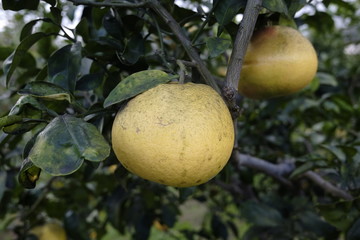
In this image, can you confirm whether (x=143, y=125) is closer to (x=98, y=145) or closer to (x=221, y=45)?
(x=98, y=145)

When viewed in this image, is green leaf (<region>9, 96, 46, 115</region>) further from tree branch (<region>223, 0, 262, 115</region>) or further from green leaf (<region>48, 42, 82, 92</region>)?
tree branch (<region>223, 0, 262, 115</region>)

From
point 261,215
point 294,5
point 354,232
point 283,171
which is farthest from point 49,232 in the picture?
point 294,5

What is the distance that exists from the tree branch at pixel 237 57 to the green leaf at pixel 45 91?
0.94ft

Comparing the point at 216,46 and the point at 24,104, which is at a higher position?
the point at 216,46

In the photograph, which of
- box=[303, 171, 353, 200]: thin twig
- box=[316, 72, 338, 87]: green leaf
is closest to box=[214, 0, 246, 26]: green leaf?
box=[303, 171, 353, 200]: thin twig

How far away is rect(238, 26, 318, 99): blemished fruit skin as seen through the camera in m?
0.98

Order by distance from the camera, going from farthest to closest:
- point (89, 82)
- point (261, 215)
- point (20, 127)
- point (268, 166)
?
point (261, 215) < point (268, 166) < point (89, 82) < point (20, 127)

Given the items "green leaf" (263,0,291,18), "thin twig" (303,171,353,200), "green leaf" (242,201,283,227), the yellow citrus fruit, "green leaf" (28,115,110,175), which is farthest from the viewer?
the yellow citrus fruit

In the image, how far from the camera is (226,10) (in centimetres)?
83

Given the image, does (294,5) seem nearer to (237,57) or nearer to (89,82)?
(237,57)

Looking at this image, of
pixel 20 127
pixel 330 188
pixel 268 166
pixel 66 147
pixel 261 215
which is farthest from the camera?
pixel 261 215

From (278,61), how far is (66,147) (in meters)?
0.59

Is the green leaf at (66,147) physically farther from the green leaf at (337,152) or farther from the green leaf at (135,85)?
the green leaf at (337,152)

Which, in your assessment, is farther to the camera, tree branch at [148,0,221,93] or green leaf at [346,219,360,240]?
green leaf at [346,219,360,240]
